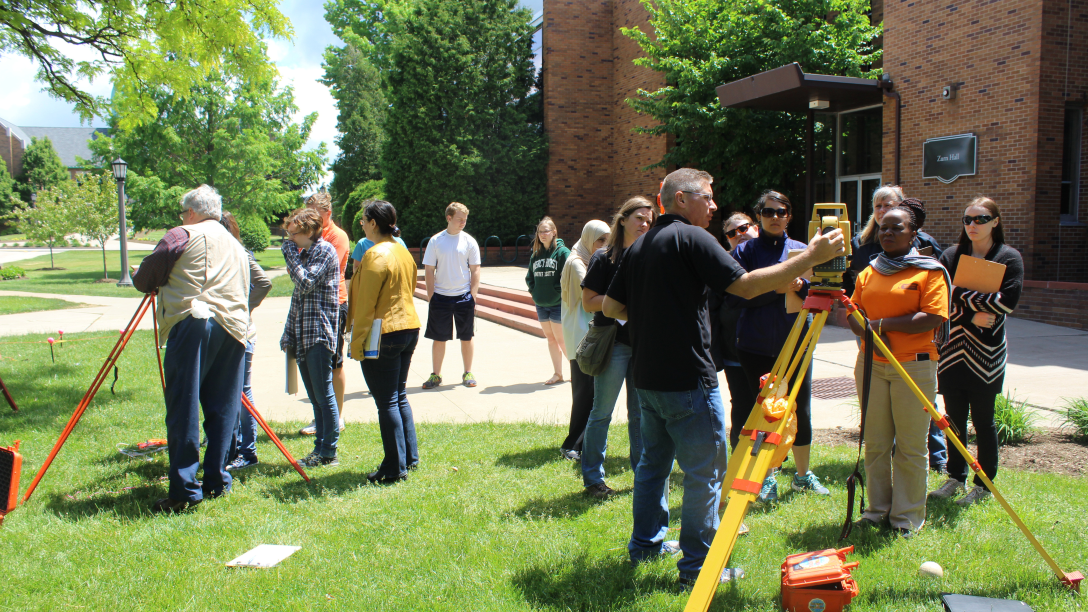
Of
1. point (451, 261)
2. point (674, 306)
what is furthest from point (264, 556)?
point (451, 261)

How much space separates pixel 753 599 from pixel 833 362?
6139 millimetres

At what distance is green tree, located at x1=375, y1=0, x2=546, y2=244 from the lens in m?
23.7

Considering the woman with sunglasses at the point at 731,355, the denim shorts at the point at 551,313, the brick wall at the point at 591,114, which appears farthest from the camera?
the brick wall at the point at 591,114

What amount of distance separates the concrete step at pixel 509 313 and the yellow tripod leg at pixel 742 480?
337 inches

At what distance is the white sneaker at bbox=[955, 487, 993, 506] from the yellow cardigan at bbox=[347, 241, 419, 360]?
11.5 ft

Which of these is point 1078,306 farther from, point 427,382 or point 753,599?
point 753,599

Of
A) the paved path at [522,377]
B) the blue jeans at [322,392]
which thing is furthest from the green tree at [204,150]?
the blue jeans at [322,392]

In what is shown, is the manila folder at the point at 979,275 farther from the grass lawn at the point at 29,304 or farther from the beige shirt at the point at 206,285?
the grass lawn at the point at 29,304

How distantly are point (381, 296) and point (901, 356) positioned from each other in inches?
121

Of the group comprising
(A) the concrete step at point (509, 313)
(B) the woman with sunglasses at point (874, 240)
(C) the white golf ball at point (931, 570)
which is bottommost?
(C) the white golf ball at point (931, 570)

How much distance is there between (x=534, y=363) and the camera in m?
9.34

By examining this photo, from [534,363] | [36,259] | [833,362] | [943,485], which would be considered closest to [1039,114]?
[833,362]

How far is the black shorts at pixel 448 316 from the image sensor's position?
7.77 m

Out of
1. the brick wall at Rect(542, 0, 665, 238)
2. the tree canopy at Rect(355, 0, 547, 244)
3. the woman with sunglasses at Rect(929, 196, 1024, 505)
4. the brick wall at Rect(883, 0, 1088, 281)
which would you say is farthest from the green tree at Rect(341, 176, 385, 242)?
the woman with sunglasses at Rect(929, 196, 1024, 505)
